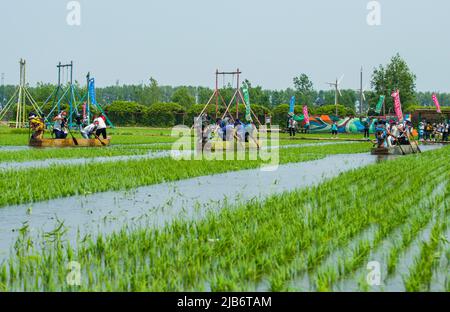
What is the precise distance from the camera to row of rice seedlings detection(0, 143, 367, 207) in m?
9.93

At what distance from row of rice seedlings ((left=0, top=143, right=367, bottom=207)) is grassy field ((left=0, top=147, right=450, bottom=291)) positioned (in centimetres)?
317

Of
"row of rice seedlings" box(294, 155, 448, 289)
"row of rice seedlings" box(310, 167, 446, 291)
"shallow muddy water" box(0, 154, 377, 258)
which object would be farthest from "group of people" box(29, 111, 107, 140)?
"row of rice seedlings" box(310, 167, 446, 291)

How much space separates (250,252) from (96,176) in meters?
8.02

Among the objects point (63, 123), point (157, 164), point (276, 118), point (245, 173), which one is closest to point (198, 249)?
point (245, 173)

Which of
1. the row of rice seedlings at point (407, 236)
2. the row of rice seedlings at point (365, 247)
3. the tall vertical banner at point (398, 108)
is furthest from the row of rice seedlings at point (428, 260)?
the tall vertical banner at point (398, 108)

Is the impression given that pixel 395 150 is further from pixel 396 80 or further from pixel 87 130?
pixel 396 80

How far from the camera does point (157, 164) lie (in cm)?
1673

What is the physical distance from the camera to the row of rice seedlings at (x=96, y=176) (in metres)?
9.93

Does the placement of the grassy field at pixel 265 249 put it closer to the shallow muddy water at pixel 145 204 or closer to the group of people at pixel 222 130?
the shallow muddy water at pixel 145 204

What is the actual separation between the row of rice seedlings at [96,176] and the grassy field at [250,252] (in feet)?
10.4

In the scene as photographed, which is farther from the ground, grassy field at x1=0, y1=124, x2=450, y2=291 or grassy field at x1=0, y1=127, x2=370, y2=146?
grassy field at x1=0, y1=127, x2=370, y2=146
